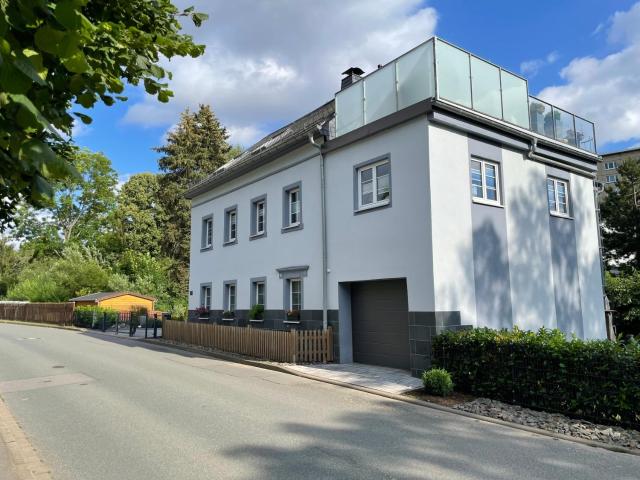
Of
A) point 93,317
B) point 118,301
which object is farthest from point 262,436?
point 118,301

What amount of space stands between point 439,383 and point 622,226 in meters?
29.4

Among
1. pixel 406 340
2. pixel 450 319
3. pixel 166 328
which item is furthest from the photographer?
pixel 166 328

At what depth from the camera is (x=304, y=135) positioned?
14805mm

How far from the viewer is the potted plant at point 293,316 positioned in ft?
48.8

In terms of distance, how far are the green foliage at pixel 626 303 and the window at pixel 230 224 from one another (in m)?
14.8

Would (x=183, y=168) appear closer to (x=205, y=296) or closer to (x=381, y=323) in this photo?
(x=205, y=296)

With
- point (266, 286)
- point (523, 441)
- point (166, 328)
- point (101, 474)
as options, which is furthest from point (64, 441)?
point (166, 328)

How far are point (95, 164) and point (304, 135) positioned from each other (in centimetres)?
4493

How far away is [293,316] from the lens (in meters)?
14.9

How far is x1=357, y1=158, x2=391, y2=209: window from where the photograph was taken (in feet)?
41.3

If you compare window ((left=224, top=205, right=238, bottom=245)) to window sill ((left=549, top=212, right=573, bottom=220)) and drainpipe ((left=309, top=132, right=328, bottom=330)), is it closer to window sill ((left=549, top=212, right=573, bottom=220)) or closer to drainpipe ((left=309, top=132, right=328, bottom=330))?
drainpipe ((left=309, top=132, right=328, bottom=330))

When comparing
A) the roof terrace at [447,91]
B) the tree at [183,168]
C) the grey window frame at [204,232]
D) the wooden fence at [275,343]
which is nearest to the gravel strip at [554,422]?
the wooden fence at [275,343]

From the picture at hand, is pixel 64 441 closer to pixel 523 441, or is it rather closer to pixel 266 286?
pixel 523 441

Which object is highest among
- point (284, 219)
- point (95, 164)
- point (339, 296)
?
point (95, 164)
